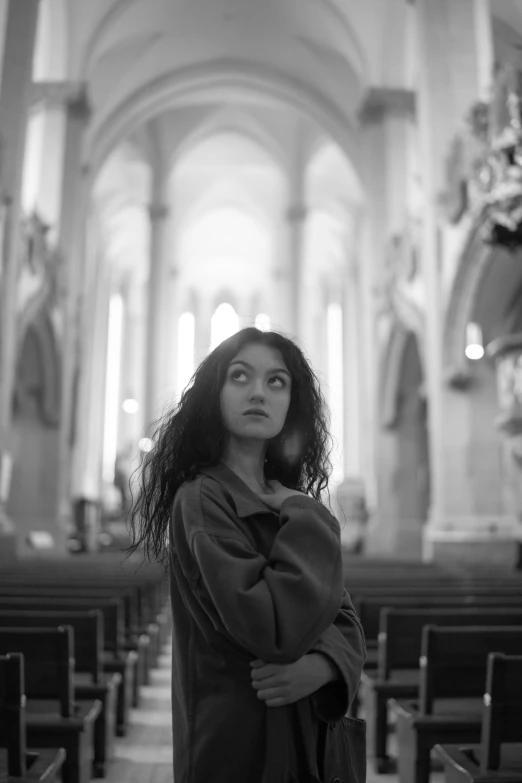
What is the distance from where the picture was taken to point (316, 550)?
3.76ft

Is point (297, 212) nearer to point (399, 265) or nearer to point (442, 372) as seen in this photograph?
point (399, 265)

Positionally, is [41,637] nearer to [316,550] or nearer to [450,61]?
[316,550]

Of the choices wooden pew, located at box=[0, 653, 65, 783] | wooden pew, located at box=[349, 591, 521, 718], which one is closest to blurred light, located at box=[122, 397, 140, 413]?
wooden pew, located at box=[349, 591, 521, 718]

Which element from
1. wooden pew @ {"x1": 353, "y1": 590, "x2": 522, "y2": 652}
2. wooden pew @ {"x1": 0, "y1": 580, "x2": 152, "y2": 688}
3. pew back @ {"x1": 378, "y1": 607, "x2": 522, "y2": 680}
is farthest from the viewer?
wooden pew @ {"x1": 0, "y1": 580, "x2": 152, "y2": 688}

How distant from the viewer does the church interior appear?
2764mm

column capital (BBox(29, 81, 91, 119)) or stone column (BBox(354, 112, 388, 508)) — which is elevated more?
column capital (BBox(29, 81, 91, 119))

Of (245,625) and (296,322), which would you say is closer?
(245,625)

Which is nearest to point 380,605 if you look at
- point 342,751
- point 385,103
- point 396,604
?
point 396,604

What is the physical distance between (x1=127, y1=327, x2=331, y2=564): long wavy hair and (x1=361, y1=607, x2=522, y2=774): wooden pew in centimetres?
184

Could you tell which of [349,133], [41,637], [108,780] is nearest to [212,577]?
[41,637]

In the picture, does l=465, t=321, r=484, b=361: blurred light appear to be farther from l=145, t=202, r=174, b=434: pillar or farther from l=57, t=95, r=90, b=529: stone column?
l=145, t=202, r=174, b=434: pillar

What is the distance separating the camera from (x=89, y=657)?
305cm

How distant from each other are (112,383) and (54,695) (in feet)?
89.8

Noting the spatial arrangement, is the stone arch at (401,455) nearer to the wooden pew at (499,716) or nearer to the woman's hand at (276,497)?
the wooden pew at (499,716)
